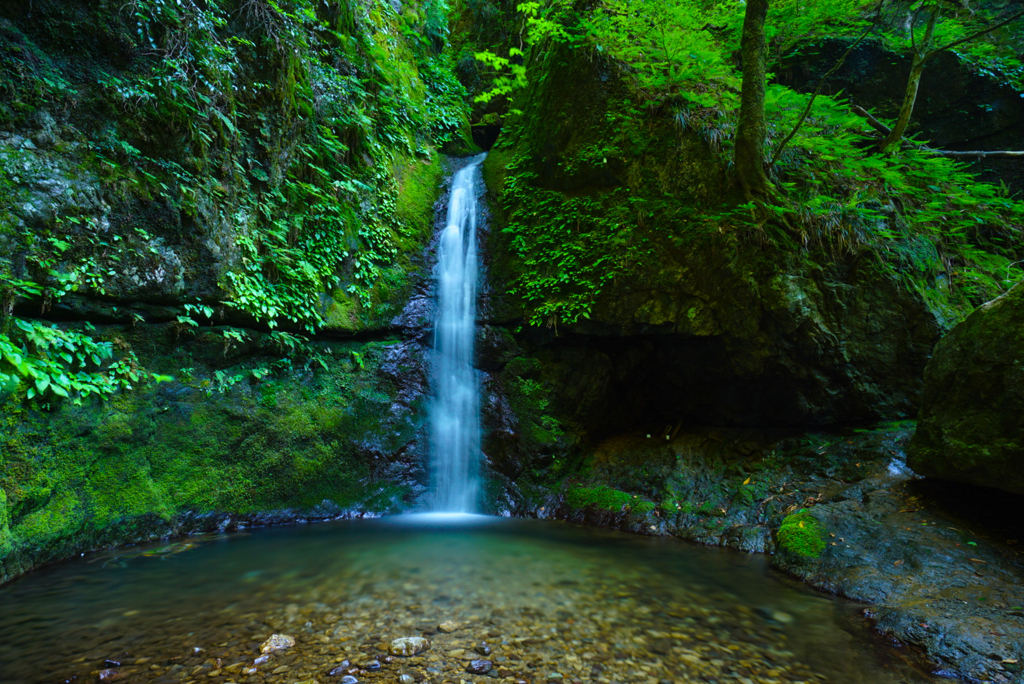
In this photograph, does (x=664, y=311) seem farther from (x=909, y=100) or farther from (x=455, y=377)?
(x=909, y=100)

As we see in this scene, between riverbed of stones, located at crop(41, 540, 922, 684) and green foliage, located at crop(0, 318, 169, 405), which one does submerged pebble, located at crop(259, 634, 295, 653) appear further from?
green foliage, located at crop(0, 318, 169, 405)

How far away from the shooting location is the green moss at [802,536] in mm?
4238

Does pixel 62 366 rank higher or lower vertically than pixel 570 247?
lower

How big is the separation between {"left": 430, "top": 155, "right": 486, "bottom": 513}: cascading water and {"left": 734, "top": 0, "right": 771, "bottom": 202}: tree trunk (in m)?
4.33

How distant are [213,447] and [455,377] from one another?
131 inches

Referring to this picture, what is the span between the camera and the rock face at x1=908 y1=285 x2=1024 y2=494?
3.50 meters

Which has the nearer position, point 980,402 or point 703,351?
point 980,402

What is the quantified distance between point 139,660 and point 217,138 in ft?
17.2

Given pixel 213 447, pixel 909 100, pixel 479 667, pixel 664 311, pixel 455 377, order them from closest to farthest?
pixel 479 667 → pixel 213 447 → pixel 664 311 → pixel 909 100 → pixel 455 377

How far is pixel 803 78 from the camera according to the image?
8922mm

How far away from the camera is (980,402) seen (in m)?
3.76

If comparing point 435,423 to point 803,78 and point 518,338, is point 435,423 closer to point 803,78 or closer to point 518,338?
point 518,338

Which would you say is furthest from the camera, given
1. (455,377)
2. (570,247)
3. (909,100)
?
(455,377)

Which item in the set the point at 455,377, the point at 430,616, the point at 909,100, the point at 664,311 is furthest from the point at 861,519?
the point at 909,100
